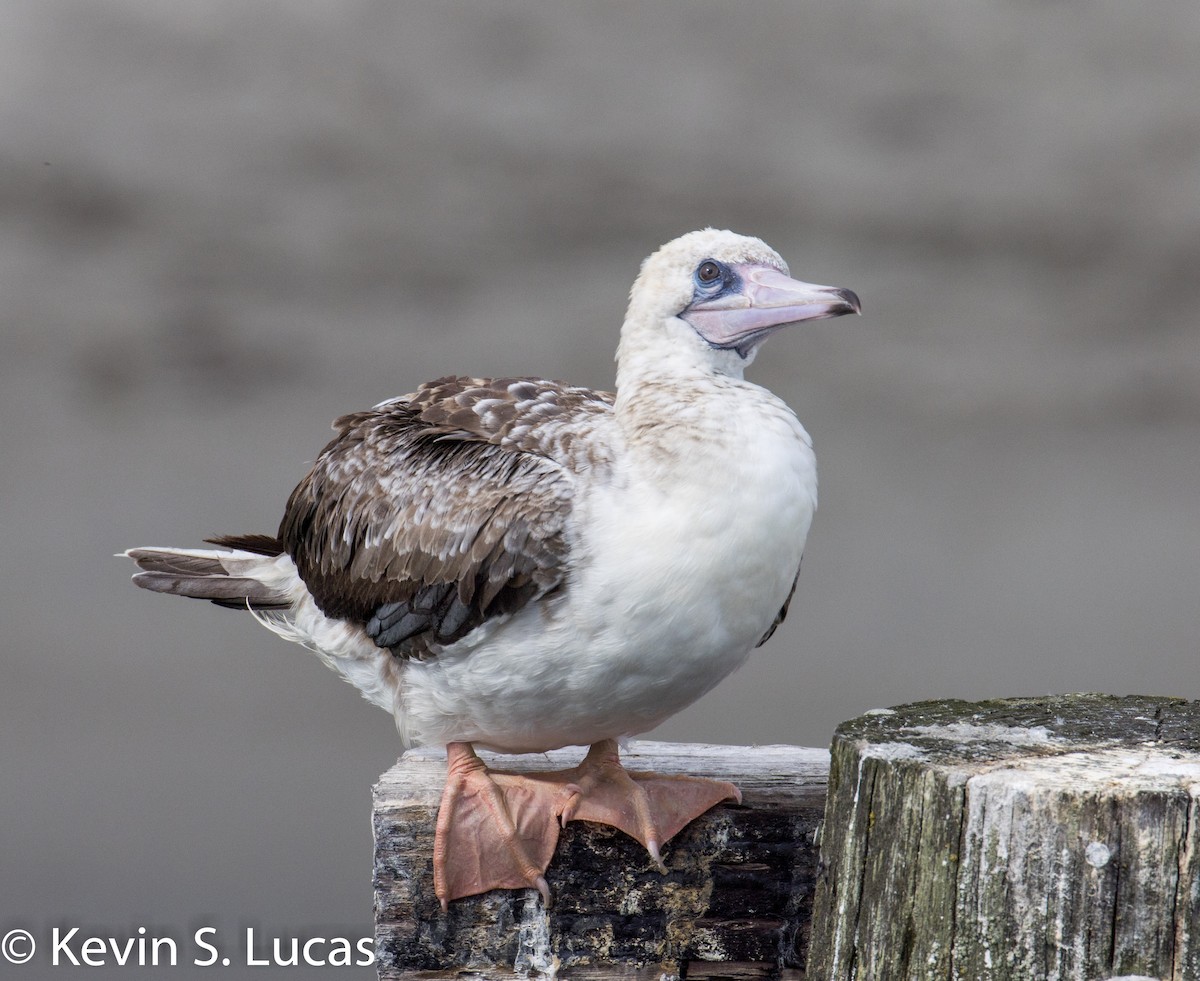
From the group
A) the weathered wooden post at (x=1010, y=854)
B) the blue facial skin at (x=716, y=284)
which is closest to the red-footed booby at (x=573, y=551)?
the blue facial skin at (x=716, y=284)

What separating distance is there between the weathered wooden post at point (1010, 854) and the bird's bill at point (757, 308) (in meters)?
1.01

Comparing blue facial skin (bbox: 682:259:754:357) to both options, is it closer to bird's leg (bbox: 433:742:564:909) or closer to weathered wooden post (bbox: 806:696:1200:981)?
weathered wooden post (bbox: 806:696:1200:981)

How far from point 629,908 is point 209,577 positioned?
5.26 feet

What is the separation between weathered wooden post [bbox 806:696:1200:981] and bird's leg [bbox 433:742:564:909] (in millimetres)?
889

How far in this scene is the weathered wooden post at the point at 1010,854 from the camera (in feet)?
8.75

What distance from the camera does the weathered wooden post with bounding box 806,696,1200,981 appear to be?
267 cm

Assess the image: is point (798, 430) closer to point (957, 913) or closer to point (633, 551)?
point (633, 551)

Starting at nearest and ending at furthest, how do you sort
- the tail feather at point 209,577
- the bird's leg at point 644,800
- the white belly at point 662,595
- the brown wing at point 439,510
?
the white belly at point 662,595, the brown wing at point 439,510, the bird's leg at point 644,800, the tail feather at point 209,577

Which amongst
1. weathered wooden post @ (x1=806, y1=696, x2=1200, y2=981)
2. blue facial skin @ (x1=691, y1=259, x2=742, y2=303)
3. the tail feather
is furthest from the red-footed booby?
weathered wooden post @ (x1=806, y1=696, x2=1200, y2=981)

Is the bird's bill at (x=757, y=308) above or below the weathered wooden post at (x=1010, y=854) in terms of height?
above

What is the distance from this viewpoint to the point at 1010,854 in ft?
8.98

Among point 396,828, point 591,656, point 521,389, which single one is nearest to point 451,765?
point 396,828

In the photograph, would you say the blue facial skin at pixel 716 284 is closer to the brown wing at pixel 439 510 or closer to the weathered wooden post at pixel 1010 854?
the brown wing at pixel 439 510

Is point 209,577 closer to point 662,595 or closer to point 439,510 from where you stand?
point 439,510
